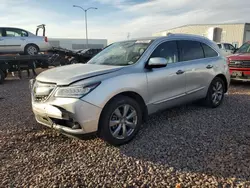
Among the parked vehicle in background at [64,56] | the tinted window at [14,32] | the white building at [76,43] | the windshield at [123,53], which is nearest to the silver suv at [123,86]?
the windshield at [123,53]

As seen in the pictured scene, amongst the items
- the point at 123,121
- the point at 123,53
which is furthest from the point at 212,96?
the point at 123,121

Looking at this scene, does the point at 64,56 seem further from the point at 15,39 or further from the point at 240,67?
the point at 240,67

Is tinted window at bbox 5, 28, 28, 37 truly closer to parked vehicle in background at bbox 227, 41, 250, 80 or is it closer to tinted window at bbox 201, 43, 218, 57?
tinted window at bbox 201, 43, 218, 57

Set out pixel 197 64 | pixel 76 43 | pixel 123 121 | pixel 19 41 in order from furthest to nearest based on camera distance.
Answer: pixel 76 43, pixel 19 41, pixel 197 64, pixel 123 121

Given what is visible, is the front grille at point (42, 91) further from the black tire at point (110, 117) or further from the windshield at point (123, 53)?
the windshield at point (123, 53)

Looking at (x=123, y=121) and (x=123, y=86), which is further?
(x=123, y=121)

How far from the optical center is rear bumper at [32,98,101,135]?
2848mm

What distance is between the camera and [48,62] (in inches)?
436

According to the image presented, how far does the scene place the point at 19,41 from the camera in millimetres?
10273

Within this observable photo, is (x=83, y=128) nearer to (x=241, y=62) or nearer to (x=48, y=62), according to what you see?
(x=241, y=62)

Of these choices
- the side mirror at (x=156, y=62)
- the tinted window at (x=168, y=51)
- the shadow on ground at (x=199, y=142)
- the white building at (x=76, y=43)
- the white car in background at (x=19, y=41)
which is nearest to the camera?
the shadow on ground at (x=199, y=142)

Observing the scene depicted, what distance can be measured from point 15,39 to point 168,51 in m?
8.74

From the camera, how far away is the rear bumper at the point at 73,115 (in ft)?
9.34

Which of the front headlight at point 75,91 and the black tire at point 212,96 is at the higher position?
the front headlight at point 75,91
